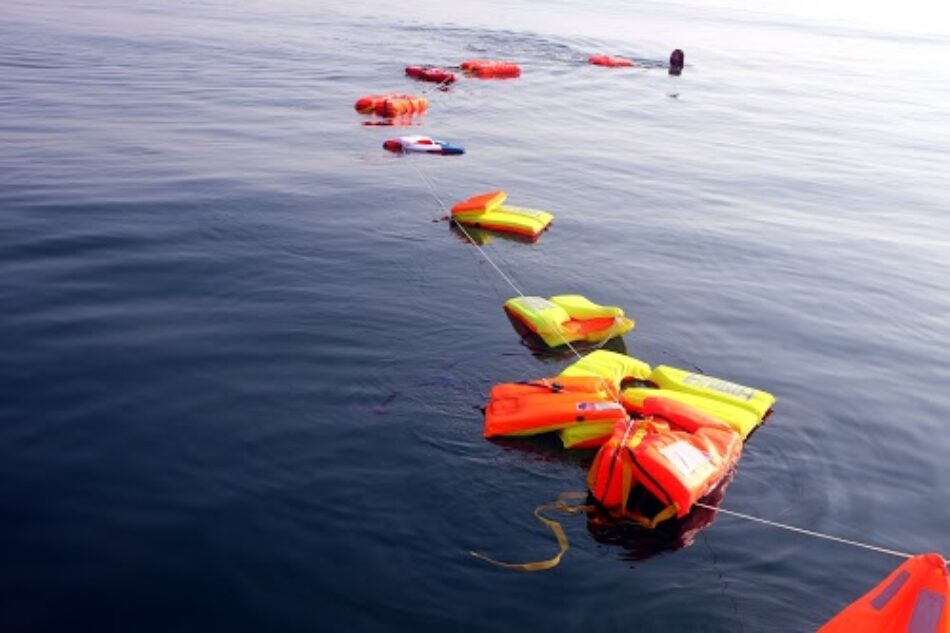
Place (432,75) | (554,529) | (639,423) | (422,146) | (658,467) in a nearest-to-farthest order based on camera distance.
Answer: (658,467)
(554,529)
(639,423)
(422,146)
(432,75)

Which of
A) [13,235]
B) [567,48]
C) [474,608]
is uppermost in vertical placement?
[567,48]

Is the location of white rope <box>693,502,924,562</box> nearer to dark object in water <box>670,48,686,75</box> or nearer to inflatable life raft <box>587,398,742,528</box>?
inflatable life raft <box>587,398,742,528</box>

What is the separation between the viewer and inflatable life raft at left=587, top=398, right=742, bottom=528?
28.1 feet

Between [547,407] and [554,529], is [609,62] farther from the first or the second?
[554,529]

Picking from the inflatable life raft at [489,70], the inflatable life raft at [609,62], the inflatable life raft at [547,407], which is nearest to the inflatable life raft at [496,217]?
the inflatable life raft at [547,407]

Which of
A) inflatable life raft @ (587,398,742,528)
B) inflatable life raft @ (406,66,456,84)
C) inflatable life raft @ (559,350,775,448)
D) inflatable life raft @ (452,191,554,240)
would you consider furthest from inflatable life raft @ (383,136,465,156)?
inflatable life raft @ (587,398,742,528)

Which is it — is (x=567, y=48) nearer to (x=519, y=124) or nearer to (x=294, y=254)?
(x=519, y=124)

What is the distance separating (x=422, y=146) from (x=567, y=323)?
1244 cm

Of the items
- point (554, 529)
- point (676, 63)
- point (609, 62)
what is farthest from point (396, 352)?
point (676, 63)

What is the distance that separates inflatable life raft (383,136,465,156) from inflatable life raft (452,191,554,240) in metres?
6.22

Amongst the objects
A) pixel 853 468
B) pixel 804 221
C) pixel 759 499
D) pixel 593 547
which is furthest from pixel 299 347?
pixel 804 221

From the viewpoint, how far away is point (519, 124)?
2989 centimetres

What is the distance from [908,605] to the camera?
6.79 m

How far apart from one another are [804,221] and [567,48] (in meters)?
32.7
